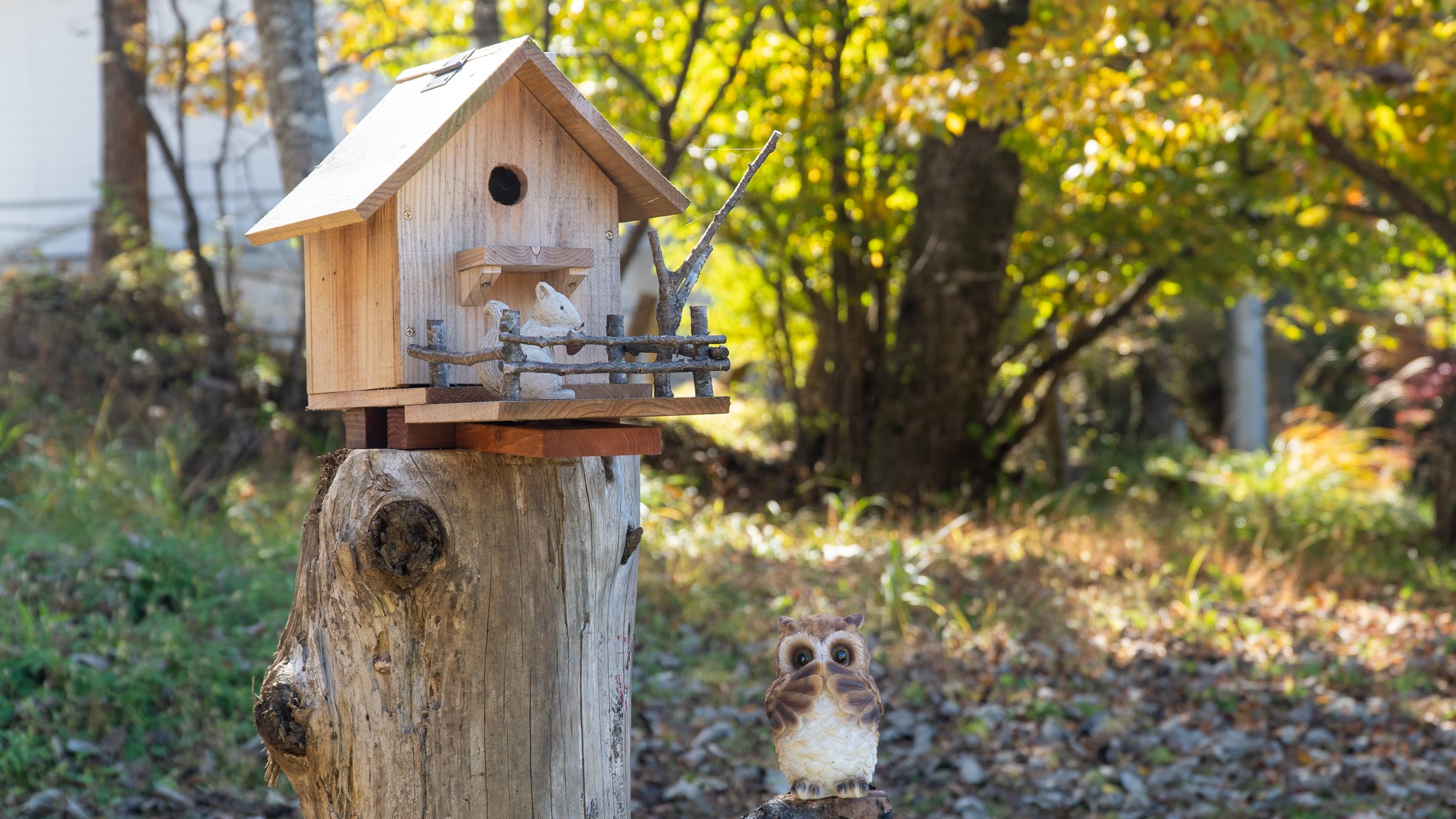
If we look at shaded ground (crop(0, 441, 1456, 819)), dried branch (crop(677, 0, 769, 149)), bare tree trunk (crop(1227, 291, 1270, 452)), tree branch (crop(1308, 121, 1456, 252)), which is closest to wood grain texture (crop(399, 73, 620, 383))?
shaded ground (crop(0, 441, 1456, 819))

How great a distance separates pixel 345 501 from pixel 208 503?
4729 millimetres

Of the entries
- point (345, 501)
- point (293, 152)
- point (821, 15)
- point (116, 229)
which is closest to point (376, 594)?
point (345, 501)

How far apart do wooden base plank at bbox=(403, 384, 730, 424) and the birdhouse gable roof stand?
1.53 ft

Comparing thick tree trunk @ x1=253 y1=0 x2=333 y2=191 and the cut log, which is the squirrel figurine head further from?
thick tree trunk @ x1=253 y1=0 x2=333 y2=191

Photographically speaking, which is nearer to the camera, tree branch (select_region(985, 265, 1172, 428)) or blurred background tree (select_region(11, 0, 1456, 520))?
blurred background tree (select_region(11, 0, 1456, 520))

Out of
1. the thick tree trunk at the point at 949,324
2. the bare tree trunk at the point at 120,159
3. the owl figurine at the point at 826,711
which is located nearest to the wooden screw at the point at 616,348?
the owl figurine at the point at 826,711

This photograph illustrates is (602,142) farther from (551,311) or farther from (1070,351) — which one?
(1070,351)

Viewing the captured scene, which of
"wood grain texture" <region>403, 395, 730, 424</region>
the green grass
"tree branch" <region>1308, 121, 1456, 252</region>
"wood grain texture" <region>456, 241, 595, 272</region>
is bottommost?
the green grass

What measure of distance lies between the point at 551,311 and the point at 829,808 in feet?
3.79

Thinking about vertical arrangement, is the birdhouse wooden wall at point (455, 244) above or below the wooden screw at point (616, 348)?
above

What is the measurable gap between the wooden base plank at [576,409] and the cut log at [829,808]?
2.48 ft

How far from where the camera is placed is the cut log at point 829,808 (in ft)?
6.97

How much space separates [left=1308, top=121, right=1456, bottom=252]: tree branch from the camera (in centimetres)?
704

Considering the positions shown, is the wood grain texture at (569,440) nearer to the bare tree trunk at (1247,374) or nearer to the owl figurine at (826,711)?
the owl figurine at (826,711)
